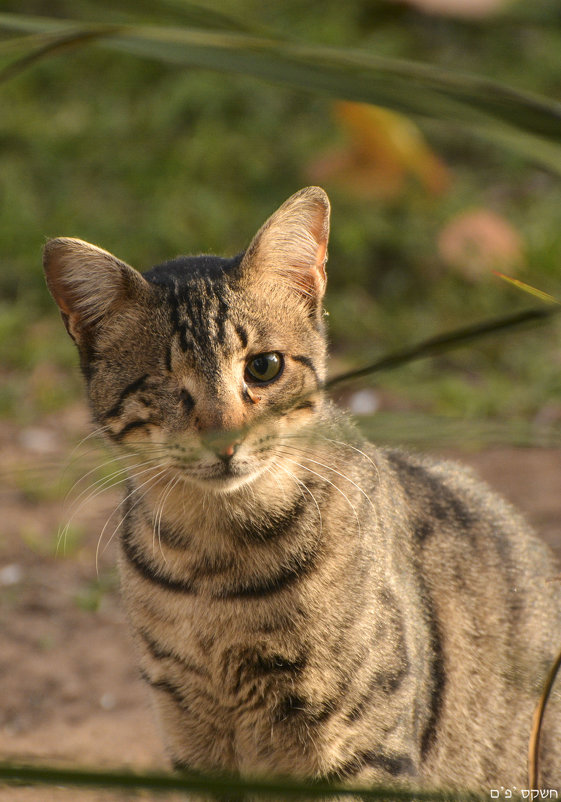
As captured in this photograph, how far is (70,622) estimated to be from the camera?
3.71 meters

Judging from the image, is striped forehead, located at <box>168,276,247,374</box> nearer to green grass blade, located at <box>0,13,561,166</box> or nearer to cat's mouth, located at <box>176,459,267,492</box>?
cat's mouth, located at <box>176,459,267,492</box>

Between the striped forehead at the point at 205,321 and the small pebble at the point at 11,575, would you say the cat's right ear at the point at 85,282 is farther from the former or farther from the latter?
the small pebble at the point at 11,575

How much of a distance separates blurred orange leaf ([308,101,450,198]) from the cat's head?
11.5 feet

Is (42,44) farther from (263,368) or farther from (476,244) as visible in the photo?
(476,244)

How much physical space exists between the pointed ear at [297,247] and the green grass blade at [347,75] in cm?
109

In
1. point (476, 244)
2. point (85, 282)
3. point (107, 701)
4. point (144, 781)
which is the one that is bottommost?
point (107, 701)

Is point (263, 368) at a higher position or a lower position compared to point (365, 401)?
higher

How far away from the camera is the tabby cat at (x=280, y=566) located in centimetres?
221

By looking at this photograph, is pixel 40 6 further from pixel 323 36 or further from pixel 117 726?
pixel 117 726

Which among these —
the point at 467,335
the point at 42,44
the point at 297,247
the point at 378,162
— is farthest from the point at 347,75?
the point at 378,162

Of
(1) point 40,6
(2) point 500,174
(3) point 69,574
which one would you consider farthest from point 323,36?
(3) point 69,574

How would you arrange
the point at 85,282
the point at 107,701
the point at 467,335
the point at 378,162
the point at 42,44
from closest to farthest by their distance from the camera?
the point at 467,335 → the point at 42,44 → the point at 85,282 → the point at 107,701 → the point at 378,162

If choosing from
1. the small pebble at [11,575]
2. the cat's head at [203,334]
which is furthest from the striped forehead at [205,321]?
the small pebble at [11,575]

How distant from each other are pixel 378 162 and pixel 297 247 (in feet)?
12.1
